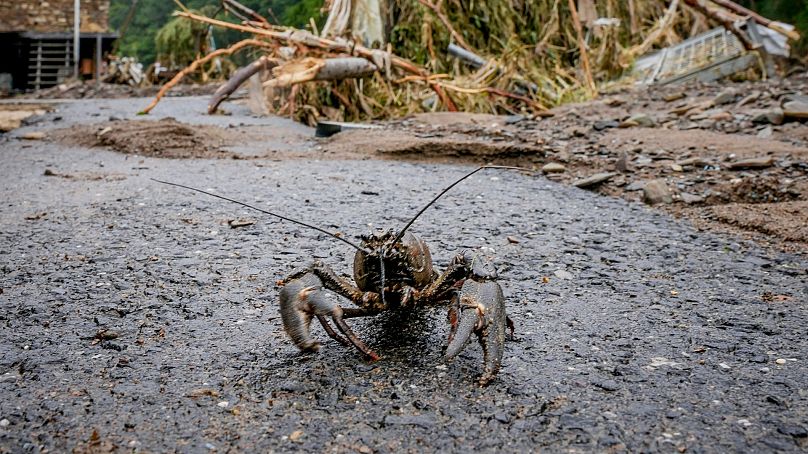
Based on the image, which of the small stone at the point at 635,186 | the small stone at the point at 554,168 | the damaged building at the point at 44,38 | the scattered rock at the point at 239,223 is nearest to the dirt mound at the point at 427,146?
the small stone at the point at 554,168

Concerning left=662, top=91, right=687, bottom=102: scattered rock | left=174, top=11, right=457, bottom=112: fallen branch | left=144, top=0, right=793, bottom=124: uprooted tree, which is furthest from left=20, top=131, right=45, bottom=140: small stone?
left=662, top=91, right=687, bottom=102: scattered rock

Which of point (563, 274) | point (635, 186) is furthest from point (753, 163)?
point (563, 274)

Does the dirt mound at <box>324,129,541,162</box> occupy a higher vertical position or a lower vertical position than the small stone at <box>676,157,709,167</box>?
lower

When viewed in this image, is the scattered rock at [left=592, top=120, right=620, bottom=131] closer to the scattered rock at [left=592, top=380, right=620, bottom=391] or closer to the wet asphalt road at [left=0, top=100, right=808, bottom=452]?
the wet asphalt road at [left=0, top=100, right=808, bottom=452]

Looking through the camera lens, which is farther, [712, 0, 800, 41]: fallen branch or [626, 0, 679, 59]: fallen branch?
[626, 0, 679, 59]: fallen branch

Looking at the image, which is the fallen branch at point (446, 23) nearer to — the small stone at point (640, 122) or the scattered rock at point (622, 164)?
the small stone at point (640, 122)

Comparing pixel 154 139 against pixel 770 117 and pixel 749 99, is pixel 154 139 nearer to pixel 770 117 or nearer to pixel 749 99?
pixel 770 117

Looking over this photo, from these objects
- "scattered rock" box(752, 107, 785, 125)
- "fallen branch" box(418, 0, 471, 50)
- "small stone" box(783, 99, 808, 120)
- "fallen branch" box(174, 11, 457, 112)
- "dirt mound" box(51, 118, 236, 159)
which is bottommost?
"dirt mound" box(51, 118, 236, 159)
